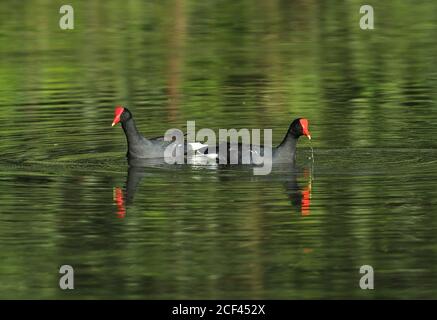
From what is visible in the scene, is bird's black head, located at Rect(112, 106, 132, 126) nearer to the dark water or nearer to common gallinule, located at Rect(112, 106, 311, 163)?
common gallinule, located at Rect(112, 106, 311, 163)

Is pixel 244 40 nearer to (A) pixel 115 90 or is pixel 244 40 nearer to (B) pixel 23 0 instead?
(A) pixel 115 90

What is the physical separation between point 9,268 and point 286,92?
36.4 ft

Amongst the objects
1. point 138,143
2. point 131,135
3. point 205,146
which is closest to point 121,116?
point 131,135

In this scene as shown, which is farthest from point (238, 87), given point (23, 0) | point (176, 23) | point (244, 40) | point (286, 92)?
point (23, 0)

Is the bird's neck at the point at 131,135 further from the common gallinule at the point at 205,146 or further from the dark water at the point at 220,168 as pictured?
the dark water at the point at 220,168

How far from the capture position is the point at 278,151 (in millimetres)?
18875

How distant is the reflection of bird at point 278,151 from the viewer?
61.7 ft

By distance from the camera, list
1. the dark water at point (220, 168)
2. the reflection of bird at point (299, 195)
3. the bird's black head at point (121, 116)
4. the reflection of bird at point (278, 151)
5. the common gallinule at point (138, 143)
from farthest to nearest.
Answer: the bird's black head at point (121, 116)
the common gallinule at point (138, 143)
the reflection of bird at point (278, 151)
the reflection of bird at point (299, 195)
the dark water at point (220, 168)

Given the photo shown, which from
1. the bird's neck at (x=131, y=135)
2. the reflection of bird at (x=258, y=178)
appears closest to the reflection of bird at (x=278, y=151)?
the reflection of bird at (x=258, y=178)

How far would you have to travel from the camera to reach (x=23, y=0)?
38812mm

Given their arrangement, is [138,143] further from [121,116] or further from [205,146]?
[205,146]

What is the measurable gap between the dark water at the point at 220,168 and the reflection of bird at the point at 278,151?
0.80 ft

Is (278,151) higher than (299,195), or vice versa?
(278,151)

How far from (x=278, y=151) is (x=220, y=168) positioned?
77 cm
